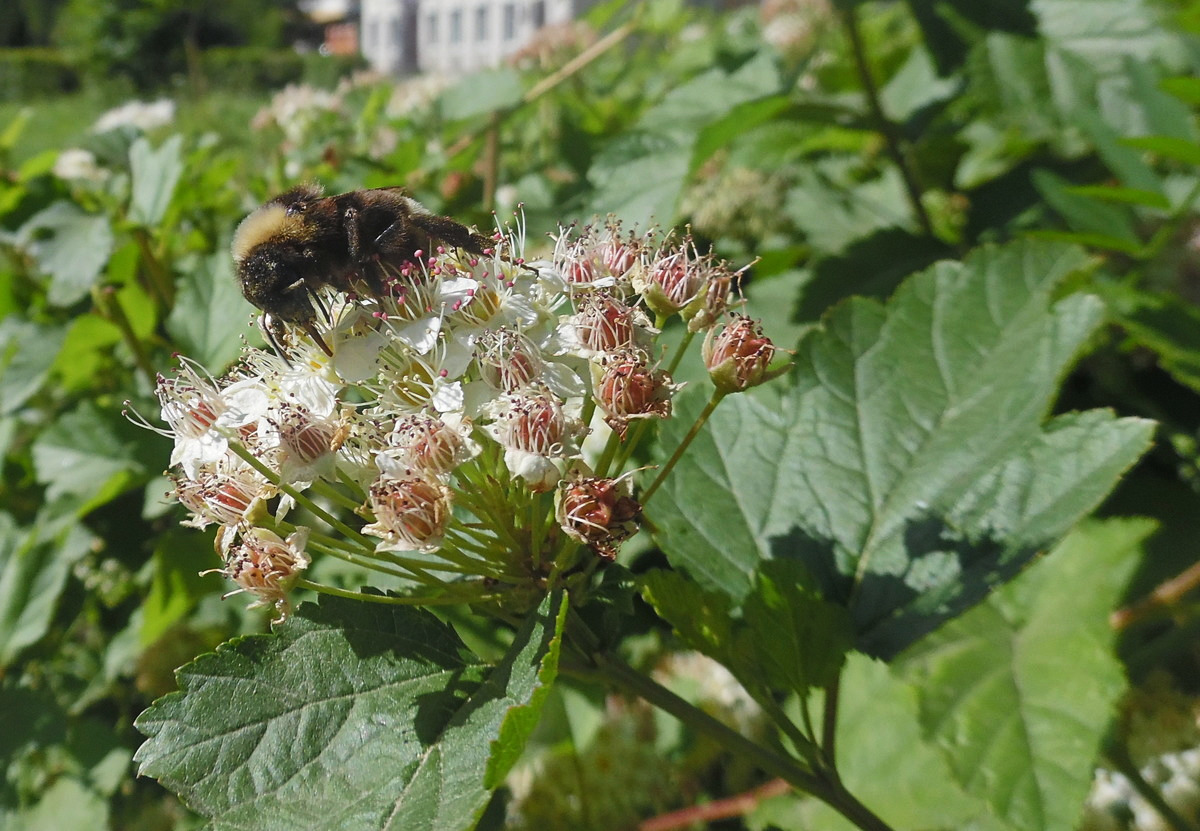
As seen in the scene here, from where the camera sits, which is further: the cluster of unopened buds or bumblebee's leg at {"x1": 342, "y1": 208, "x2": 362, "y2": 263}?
bumblebee's leg at {"x1": 342, "y1": 208, "x2": 362, "y2": 263}

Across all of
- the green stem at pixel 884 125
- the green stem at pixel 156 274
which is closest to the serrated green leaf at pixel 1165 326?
the green stem at pixel 884 125

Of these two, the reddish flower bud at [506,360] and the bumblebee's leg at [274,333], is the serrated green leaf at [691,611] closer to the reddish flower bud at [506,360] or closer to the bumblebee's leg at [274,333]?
the reddish flower bud at [506,360]

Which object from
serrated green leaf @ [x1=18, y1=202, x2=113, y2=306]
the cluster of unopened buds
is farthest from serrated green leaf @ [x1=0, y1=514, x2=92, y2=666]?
the cluster of unopened buds

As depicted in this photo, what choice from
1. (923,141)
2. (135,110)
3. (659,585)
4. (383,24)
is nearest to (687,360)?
(659,585)

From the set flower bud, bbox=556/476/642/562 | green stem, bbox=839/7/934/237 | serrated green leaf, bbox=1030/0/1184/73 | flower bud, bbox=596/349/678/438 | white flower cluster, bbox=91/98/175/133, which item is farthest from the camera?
white flower cluster, bbox=91/98/175/133

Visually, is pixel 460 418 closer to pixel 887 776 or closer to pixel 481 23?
pixel 887 776

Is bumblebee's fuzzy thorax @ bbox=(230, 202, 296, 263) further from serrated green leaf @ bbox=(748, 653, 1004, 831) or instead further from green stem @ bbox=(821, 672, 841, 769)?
serrated green leaf @ bbox=(748, 653, 1004, 831)

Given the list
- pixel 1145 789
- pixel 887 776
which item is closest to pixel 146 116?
pixel 887 776

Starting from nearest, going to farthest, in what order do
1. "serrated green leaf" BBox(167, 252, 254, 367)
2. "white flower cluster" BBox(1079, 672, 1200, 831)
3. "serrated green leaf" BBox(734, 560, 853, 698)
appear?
1. "serrated green leaf" BBox(734, 560, 853, 698)
2. "white flower cluster" BBox(1079, 672, 1200, 831)
3. "serrated green leaf" BBox(167, 252, 254, 367)

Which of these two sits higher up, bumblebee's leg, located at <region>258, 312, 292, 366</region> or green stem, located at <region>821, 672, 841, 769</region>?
bumblebee's leg, located at <region>258, 312, 292, 366</region>
